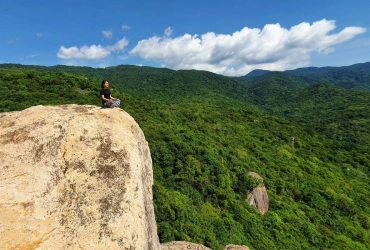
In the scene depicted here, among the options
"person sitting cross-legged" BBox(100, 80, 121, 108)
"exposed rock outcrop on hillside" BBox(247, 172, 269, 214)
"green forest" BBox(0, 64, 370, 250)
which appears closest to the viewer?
"person sitting cross-legged" BBox(100, 80, 121, 108)

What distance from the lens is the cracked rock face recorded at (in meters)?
9.02

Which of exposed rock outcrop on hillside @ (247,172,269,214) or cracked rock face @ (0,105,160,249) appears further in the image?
exposed rock outcrop on hillside @ (247,172,269,214)

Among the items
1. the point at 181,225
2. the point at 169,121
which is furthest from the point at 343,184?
the point at 181,225

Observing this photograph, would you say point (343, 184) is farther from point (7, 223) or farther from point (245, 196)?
point (7, 223)

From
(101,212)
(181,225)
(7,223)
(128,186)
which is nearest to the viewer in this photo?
(7,223)

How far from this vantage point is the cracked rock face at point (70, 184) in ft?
29.6

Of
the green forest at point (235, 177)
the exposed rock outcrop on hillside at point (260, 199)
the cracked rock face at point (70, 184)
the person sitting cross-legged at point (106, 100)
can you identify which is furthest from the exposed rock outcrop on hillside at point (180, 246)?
the exposed rock outcrop on hillside at point (260, 199)

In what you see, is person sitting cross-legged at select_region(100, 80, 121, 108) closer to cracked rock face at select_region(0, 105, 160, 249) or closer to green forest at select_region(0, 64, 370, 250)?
cracked rock face at select_region(0, 105, 160, 249)

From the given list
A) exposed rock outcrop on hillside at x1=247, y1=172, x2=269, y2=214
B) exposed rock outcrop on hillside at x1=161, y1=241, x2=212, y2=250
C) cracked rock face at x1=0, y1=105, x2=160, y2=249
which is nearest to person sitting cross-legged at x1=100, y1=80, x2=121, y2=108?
cracked rock face at x1=0, y1=105, x2=160, y2=249

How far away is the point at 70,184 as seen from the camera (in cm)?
982

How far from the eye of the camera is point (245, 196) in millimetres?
52031

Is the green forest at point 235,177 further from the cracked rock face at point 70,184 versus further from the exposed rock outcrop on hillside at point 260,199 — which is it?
the cracked rock face at point 70,184

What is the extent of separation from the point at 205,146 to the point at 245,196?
1304 cm

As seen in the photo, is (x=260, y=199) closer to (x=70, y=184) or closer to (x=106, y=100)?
(x=106, y=100)
